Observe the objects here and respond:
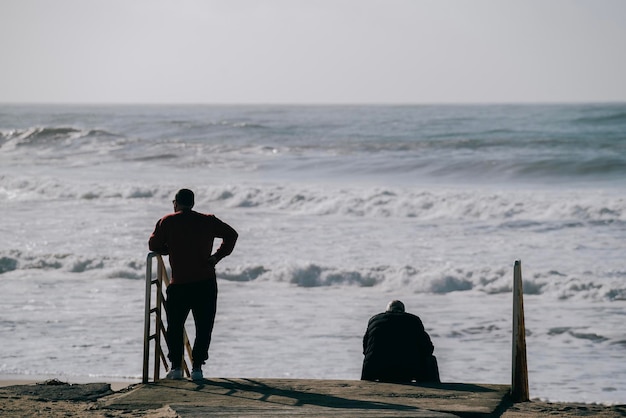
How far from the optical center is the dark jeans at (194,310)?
6.87 meters

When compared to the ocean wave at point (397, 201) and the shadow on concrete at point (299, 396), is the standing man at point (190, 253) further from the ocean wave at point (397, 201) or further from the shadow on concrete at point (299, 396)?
the ocean wave at point (397, 201)

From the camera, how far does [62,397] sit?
6.80 m

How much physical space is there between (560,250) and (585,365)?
8.36 metres

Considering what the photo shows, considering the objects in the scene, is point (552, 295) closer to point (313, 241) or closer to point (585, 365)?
point (585, 365)

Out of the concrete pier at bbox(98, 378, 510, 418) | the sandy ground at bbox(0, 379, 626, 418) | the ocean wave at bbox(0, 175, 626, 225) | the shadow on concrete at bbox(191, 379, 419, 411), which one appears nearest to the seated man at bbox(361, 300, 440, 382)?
the concrete pier at bbox(98, 378, 510, 418)

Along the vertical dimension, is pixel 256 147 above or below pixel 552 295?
above

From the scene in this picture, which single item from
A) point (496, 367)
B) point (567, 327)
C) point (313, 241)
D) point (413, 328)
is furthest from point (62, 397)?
point (313, 241)

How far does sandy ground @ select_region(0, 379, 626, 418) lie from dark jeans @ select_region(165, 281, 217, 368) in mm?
485

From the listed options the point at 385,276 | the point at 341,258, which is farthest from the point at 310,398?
the point at 341,258

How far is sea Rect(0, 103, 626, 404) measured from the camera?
1032cm

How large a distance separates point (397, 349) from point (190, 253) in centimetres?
161

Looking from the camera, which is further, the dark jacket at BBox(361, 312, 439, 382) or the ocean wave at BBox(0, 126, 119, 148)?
the ocean wave at BBox(0, 126, 119, 148)

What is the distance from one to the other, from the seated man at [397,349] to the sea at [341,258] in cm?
224

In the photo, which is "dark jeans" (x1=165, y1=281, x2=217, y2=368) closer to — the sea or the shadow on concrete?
the shadow on concrete
